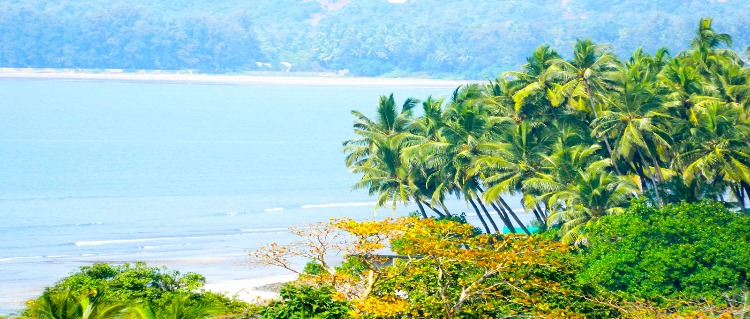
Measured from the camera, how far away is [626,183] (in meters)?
43.6

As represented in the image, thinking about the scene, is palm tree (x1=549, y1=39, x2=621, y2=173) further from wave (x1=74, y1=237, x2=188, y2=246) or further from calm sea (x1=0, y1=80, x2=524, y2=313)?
wave (x1=74, y1=237, x2=188, y2=246)

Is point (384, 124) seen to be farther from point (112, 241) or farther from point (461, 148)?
point (112, 241)

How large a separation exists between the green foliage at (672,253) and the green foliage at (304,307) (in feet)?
52.4

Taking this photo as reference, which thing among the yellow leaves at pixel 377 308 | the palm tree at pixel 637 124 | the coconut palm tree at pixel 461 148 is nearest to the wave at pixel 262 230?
the coconut palm tree at pixel 461 148

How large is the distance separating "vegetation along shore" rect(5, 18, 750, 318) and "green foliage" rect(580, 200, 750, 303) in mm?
51

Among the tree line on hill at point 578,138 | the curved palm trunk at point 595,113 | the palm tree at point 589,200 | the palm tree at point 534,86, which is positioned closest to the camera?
the palm tree at point 589,200

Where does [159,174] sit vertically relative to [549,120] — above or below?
below

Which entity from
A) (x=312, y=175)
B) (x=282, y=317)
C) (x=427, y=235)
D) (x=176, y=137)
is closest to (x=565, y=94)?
(x=427, y=235)

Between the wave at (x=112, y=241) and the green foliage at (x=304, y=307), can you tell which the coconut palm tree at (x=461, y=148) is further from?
the wave at (x=112, y=241)

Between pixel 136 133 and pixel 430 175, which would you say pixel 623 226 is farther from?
pixel 136 133

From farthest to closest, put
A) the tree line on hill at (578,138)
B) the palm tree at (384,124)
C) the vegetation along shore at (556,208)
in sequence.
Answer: the palm tree at (384,124), the tree line on hill at (578,138), the vegetation along shore at (556,208)

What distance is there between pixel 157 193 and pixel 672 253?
7303cm

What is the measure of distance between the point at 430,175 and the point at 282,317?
27924 millimetres

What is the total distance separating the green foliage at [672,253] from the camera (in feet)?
124
